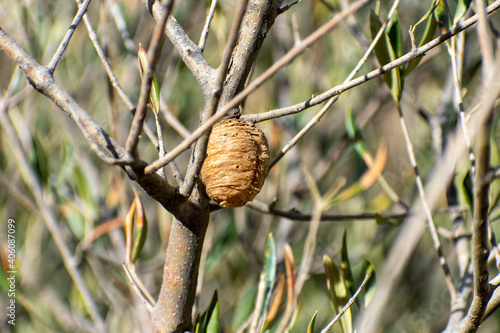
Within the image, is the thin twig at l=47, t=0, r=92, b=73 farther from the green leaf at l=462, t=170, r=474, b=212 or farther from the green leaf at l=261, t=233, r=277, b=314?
the green leaf at l=462, t=170, r=474, b=212

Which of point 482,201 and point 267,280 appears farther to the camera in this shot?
point 267,280

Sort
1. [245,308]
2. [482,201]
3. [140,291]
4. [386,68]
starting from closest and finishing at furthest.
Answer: [482,201] < [386,68] < [140,291] < [245,308]

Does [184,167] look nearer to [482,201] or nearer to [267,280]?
[267,280]

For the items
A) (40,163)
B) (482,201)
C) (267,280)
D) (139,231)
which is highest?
(40,163)

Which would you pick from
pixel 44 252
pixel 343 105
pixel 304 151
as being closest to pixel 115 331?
pixel 44 252

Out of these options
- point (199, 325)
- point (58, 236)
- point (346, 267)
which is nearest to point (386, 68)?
point (346, 267)

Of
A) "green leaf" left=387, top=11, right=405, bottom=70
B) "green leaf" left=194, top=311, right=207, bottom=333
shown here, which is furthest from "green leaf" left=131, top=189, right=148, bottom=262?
"green leaf" left=387, top=11, right=405, bottom=70

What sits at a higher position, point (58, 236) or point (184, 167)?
point (184, 167)

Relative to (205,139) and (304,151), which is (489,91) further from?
(304,151)

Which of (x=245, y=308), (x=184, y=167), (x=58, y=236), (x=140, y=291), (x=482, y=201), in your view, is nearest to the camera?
(x=482, y=201)
